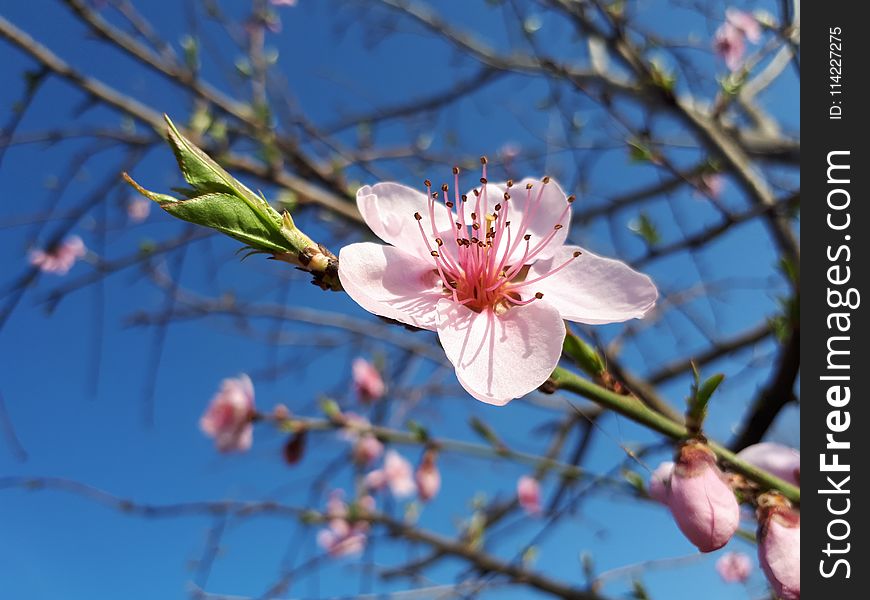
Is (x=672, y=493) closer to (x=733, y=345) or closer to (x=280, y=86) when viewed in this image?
(x=733, y=345)

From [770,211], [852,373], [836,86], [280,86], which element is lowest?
[852,373]

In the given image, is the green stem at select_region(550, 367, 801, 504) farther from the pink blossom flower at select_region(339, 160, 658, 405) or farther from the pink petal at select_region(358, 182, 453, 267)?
the pink petal at select_region(358, 182, 453, 267)

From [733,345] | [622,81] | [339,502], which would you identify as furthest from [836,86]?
[339,502]

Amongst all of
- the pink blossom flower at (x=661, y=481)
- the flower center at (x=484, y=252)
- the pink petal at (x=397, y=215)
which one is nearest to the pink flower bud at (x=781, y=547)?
the pink blossom flower at (x=661, y=481)

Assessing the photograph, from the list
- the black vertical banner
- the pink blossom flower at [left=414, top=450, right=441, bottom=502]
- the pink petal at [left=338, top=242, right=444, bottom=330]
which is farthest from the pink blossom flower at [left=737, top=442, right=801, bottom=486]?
the pink blossom flower at [left=414, top=450, right=441, bottom=502]

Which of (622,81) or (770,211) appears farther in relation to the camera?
(622,81)

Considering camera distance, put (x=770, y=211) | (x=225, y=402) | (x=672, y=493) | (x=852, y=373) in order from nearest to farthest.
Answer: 1. (x=672, y=493)
2. (x=852, y=373)
3. (x=770, y=211)
4. (x=225, y=402)

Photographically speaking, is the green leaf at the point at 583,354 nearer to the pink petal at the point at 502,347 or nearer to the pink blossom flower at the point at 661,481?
the pink petal at the point at 502,347
